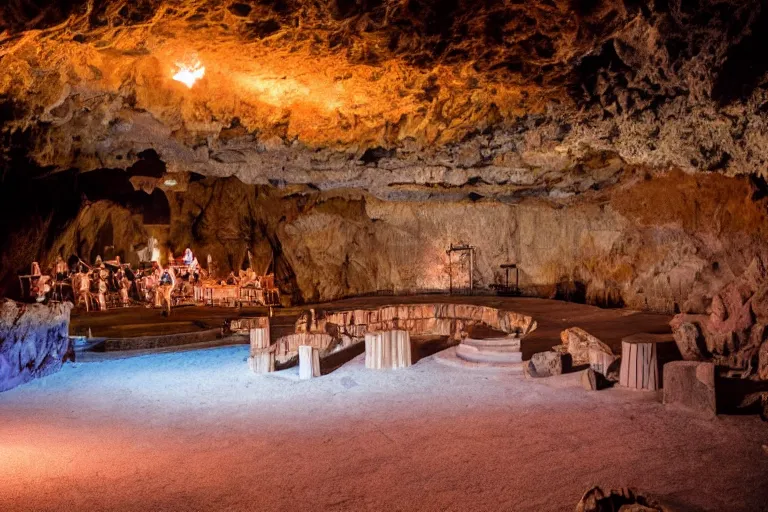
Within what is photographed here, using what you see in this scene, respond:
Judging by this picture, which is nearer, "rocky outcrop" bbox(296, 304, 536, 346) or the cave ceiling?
the cave ceiling

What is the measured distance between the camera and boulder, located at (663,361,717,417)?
5.53m

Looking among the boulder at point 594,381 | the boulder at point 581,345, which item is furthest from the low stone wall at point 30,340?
the boulder at point 581,345

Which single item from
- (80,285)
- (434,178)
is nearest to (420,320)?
(434,178)

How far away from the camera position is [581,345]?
24.7 ft

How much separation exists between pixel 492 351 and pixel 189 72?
5.87m

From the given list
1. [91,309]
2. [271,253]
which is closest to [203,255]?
[271,253]

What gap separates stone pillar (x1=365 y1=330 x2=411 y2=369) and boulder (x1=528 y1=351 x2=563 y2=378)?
1.91 m

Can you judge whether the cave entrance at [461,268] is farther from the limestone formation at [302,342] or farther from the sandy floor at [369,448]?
the sandy floor at [369,448]

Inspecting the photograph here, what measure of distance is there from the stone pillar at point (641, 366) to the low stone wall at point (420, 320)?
413cm

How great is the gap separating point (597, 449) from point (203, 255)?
54.6 ft

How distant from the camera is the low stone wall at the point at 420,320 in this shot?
36.6 ft

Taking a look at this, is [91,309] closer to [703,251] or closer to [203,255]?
[203,255]

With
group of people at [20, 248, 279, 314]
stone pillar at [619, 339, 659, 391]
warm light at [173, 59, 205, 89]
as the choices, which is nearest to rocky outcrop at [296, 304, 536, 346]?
group of people at [20, 248, 279, 314]

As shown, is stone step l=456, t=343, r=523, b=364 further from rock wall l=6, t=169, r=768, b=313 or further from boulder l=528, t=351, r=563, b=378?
rock wall l=6, t=169, r=768, b=313
